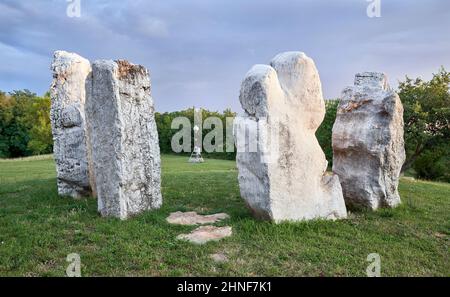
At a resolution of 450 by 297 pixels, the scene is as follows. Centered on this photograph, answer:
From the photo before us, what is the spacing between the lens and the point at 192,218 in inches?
391

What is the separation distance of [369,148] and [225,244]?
17.4ft

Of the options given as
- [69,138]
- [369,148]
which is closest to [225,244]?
[369,148]

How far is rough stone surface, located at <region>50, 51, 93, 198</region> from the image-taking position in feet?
39.9

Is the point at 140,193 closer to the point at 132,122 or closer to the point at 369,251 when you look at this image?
the point at 132,122

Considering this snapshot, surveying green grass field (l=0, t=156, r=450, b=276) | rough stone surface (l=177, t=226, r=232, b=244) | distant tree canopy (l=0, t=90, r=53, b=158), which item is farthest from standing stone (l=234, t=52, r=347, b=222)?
distant tree canopy (l=0, t=90, r=53, b=158)

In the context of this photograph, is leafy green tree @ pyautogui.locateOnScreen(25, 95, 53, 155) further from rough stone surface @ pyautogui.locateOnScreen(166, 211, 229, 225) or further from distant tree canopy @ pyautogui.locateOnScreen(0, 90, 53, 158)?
rough stone surface @ pyautogui.locateOnScreen(166, 211, 229, 225)

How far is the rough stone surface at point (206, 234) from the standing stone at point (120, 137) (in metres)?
1.97

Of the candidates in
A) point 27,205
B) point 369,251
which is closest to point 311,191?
point 369,251

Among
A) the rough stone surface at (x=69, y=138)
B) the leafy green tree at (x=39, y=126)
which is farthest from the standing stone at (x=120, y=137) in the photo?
the leafy green tree at (x=39, y=126)

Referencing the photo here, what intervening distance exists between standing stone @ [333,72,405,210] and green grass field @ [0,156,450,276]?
680 millimetres

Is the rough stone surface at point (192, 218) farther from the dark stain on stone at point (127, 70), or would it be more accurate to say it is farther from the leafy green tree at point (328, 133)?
the leafy green tree at point (328, 133)

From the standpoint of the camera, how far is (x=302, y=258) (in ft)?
24.5

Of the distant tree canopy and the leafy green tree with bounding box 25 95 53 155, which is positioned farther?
the distant tree canopy

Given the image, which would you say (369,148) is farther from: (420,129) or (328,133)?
(328,133)
